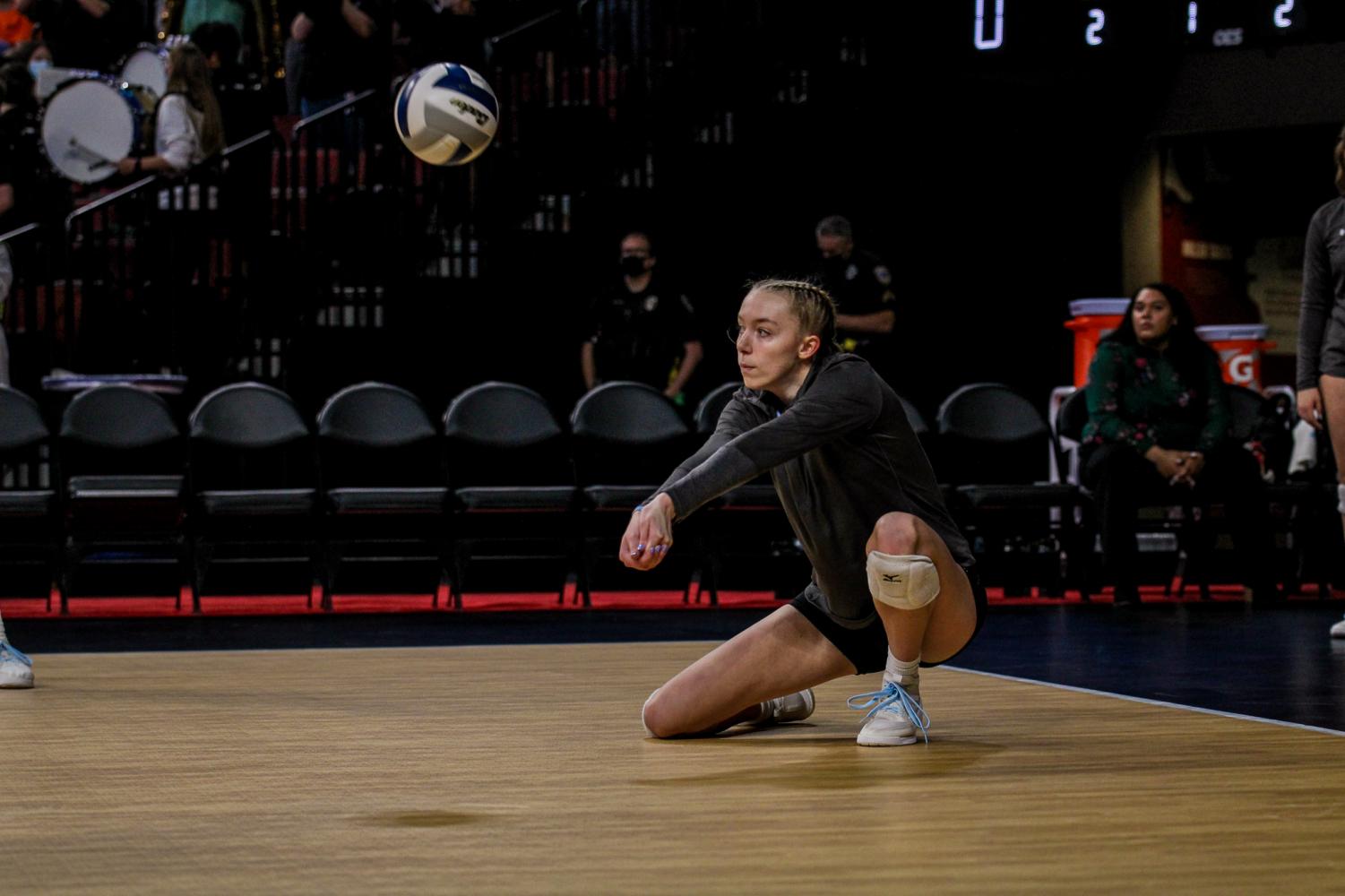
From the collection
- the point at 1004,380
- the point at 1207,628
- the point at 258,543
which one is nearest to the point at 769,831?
the point at 1207,628

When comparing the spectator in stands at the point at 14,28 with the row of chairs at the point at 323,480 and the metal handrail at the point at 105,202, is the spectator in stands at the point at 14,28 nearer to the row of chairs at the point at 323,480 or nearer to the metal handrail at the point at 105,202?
the metal handrail at the point at 105,202

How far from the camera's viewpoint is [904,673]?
3.63 meters

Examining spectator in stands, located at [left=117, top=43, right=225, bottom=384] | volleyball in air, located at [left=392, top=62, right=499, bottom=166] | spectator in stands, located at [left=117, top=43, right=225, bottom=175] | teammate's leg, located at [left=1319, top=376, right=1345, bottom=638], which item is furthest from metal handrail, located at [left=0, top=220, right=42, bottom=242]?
teammate's leg, located at [left=1319, top=376, right=1345, bottom=638]

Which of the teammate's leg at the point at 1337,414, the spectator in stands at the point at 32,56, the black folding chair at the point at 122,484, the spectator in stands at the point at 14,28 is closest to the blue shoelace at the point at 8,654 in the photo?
the black folding chair at the point at 122,484

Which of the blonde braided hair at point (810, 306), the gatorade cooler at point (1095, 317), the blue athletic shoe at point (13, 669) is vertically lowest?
the blue athletic shoe at point (13, 669)

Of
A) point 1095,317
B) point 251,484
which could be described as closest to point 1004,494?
point 1095,317

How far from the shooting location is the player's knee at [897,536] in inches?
135

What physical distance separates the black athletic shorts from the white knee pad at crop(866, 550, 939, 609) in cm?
26

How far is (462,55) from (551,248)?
51.3 inches

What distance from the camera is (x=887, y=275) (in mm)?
9188

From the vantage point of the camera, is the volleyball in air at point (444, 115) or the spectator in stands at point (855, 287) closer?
the volleyball in air at point (444, 115)

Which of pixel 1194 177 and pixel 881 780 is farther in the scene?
pixel 1194 177

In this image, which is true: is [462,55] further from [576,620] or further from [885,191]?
[576,620]

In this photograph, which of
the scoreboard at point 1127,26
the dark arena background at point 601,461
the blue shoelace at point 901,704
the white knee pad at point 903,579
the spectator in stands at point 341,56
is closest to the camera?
the dark arena background at point 601,461
